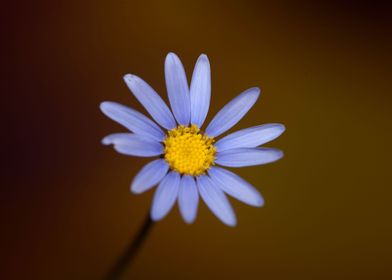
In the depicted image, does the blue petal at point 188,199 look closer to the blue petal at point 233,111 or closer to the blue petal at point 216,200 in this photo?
the blue petal at point 216,200

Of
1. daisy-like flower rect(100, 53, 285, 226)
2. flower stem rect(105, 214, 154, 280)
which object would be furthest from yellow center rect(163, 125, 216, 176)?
flower stem rect(105, 214, 154, 280)

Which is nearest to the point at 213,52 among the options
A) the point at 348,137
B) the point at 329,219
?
the point at 348,137

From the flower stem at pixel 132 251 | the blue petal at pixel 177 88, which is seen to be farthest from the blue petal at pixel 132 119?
the flower stem at pixel 132 251

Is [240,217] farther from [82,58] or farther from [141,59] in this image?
[82,58]

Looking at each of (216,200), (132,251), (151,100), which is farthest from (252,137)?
(132,251)

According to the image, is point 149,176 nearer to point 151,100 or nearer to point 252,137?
point 151,100

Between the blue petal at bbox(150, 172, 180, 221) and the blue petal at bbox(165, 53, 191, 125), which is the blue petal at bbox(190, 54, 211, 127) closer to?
the blue petal at bbox(165, 53, 191, 125)

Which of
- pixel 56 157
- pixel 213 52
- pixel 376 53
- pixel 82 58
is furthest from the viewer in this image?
pixel 376 53
